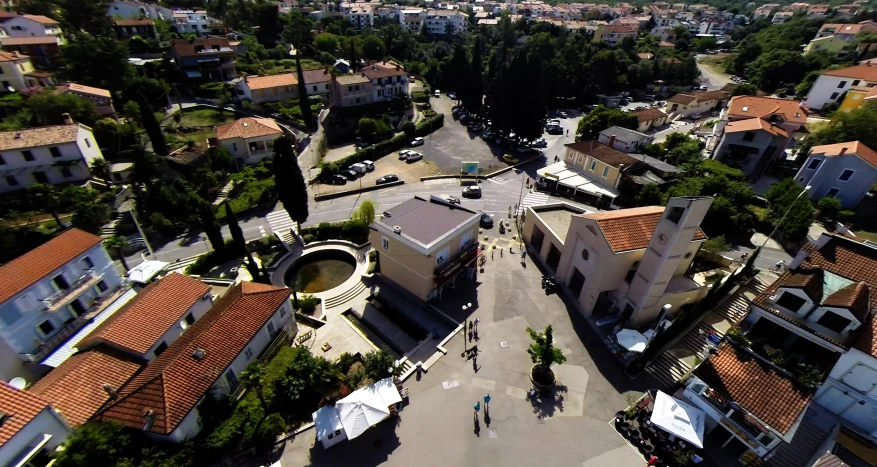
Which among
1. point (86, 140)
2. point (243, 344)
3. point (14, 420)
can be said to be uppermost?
point (86, 140)

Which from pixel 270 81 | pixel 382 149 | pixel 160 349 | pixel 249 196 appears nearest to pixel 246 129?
pixel 249 196

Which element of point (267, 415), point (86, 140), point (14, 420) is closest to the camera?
point (14, 420)

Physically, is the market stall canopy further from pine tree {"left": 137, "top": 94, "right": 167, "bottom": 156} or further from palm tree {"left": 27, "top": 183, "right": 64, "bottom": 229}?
pine tree {"left": 137, "top": 94, "right": 167, "bottom": 156}

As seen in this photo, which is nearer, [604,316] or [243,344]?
[243,344]

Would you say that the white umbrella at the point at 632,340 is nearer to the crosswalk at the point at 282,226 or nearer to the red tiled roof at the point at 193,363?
the red tiled roof at the point at 193,363

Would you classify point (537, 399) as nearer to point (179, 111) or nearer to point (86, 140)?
point (86, 140)

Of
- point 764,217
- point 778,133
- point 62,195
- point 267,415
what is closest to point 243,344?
point 267,415

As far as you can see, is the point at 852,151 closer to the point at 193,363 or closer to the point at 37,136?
the point at 193,363

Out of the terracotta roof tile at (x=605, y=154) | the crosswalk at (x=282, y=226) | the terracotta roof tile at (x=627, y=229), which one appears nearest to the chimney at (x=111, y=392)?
the crosswalk at (x=282, y=226)

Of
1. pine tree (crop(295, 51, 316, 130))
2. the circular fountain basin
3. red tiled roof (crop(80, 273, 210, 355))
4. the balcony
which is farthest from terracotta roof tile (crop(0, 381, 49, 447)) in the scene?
pine tree (crop(295, 51, 316, 130))
